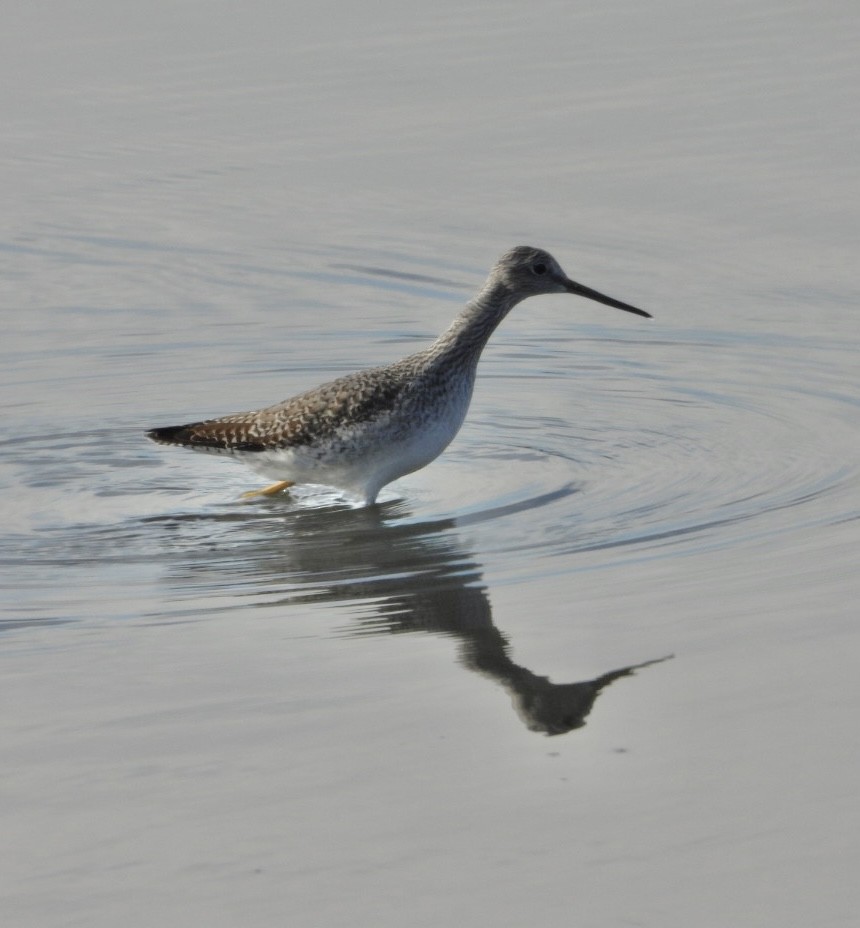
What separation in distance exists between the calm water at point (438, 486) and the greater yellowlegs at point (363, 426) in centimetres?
26

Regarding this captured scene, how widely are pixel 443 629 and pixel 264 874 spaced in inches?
89.4

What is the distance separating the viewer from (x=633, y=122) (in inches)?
597

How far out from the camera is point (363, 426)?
9672mm

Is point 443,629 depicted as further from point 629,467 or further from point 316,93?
point 316,93

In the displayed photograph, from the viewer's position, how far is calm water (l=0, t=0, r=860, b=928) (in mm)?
5441

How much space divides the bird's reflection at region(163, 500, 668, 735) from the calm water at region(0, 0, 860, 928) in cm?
3

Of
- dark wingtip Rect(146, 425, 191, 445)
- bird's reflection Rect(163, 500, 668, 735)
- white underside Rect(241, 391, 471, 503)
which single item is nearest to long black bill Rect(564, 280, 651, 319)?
white underside Rect(241, 391, 471, 503)

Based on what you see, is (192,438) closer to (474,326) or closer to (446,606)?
(474,326)

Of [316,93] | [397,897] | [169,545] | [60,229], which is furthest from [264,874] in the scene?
[316,93]

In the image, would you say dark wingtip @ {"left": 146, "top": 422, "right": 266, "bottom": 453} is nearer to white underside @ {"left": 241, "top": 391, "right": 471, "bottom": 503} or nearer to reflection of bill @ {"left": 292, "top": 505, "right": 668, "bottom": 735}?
white underside @ {"left": 241, "top": 391, "right": 471, "bottom": 503}

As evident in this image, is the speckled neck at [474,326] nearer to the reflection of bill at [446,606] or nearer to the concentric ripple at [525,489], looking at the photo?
the concentric ripple at [525,489]

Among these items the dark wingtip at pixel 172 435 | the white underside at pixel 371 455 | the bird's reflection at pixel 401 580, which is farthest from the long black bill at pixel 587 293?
the dark wingtip at pixel 172 435

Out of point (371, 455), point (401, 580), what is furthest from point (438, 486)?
point (401, 580)

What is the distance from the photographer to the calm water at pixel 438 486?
17.9ft
